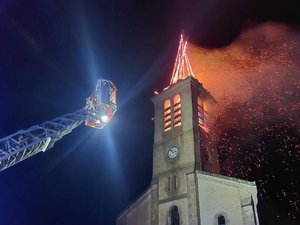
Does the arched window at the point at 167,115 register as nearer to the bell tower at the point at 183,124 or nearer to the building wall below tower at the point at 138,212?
the bell tower at the point at 183,124

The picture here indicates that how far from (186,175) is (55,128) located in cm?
1366

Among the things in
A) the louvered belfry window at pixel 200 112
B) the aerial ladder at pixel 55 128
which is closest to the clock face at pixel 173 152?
the louvered belfry window at pixel 200 112

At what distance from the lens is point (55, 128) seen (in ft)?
52.1

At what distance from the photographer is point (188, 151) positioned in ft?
92.0

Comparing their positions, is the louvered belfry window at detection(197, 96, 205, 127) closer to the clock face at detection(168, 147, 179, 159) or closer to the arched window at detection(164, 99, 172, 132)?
the arched window at detection(164, 99, 172, 132)

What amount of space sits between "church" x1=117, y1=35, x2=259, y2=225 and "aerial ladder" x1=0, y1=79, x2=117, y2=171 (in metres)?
11.4

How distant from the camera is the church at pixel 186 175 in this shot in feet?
77.8

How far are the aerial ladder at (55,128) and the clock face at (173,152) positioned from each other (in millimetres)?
12329

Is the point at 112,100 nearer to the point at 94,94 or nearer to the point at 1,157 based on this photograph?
the point at 94,94

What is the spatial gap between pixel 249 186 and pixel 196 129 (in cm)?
718

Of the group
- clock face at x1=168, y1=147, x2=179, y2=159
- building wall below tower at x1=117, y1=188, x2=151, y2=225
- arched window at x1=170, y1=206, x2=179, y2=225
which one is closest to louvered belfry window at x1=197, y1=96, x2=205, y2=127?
clock face at x1=168, y1=147, x2=179, y2=159

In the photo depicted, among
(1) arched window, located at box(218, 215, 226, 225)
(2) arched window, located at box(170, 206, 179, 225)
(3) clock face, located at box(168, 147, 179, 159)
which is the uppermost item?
(3) clock face, located at box(168, 147, 179, 159)

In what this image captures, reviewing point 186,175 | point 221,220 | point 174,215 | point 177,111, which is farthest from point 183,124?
point 221,220

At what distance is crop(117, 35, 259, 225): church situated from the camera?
23.7 metres
